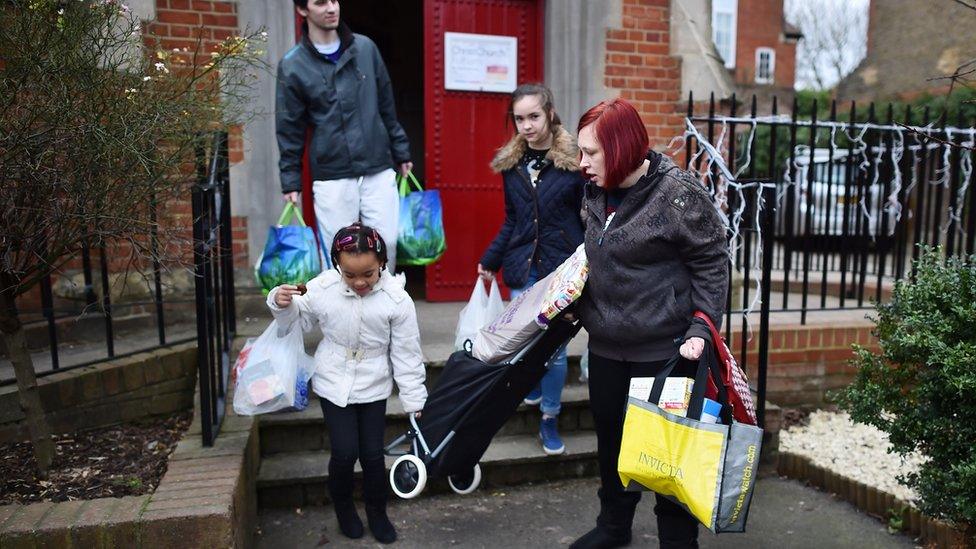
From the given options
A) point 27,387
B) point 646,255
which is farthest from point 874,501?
point 27,387

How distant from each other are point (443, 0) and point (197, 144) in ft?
9.41

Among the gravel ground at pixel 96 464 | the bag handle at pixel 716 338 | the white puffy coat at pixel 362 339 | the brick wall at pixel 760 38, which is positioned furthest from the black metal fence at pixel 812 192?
the brick wall at pixel 760 38

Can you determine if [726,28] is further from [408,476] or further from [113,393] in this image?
[408,476]

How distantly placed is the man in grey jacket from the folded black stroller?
55.6 inches

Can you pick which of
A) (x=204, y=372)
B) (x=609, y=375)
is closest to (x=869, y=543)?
(x=609, y=375)

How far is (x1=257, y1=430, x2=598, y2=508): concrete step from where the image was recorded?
3520 mm

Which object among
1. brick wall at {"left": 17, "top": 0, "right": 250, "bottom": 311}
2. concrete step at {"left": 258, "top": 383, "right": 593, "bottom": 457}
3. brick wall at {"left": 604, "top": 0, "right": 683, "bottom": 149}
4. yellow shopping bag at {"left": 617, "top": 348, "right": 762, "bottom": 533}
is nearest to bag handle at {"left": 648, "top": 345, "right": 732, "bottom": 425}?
yellow shopping bag at {"left": 617, "top": 348, "right": 762, "bottom": 533}

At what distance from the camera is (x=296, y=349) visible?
3.14 m

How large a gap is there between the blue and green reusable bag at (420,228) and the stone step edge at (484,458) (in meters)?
1.09

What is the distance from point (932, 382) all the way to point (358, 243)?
2219 mm

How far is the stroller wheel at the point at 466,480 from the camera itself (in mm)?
3225

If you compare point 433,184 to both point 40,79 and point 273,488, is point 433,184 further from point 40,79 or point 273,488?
point 40,79

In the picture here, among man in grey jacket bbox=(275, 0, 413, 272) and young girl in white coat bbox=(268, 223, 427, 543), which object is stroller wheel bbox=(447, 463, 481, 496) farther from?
man in grey jacket bbox=(275, 0, 413, 272)

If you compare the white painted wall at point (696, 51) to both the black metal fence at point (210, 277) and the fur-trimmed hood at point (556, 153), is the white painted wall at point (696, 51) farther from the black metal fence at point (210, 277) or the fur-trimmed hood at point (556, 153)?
the black metal fence at point (210, 277)
